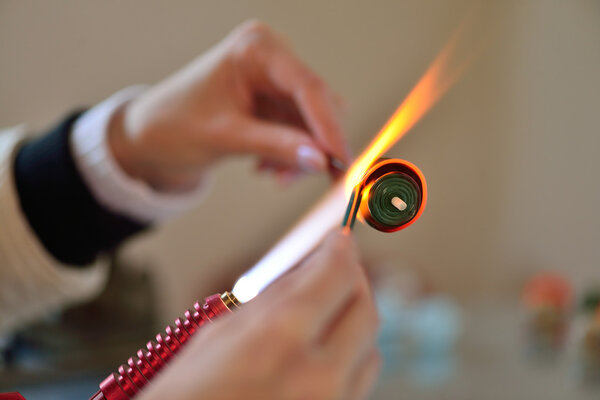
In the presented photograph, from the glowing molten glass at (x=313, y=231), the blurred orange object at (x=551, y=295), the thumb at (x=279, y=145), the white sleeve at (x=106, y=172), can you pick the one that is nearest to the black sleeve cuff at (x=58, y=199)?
the white sleeve at (x=106, y=172)

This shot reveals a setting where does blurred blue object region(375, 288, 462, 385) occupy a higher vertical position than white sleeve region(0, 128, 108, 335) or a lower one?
lower

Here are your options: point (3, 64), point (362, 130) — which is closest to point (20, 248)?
point (3, 64)

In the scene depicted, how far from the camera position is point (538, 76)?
3.89 ft

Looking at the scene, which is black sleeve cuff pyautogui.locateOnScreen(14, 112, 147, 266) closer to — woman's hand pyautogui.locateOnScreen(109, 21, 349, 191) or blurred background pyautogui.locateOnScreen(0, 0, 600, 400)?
woman's hand pyautogui.locateOnScreen(109, 21, 349, 191)

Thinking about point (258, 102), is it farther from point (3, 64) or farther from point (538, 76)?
point (538, 76)

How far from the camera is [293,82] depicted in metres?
0.42

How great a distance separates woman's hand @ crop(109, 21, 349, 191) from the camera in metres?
0.41

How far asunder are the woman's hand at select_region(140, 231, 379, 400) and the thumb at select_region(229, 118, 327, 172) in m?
0.21

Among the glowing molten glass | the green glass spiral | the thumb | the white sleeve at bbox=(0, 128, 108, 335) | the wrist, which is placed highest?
the wrist

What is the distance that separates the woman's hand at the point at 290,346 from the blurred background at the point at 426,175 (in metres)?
0.48

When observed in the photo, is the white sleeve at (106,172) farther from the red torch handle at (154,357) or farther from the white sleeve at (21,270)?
the red torch handle at (154,357)

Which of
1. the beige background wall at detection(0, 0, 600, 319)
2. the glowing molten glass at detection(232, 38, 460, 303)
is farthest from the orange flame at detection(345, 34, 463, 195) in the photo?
the beige background wall at detection(0, 0, 600, 319)

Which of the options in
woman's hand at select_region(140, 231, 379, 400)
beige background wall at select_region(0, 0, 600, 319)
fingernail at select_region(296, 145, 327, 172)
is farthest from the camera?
beige background wall at select_region(0, 0, 600, 319)

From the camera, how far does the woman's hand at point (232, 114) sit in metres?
0.41
